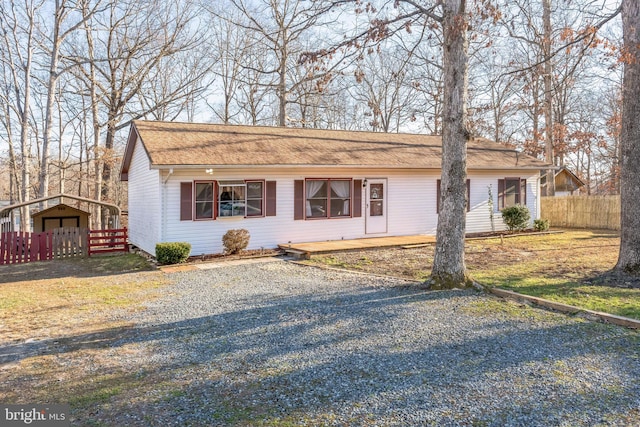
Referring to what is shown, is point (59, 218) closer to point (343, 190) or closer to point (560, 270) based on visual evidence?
point (343, 190)

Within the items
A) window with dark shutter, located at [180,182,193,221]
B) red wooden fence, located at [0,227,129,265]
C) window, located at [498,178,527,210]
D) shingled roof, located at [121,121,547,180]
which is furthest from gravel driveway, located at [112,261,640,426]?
window, located at [498,178,527,210]

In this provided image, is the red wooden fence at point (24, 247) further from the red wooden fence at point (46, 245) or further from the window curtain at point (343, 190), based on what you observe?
the window curtain at point (343, 190)

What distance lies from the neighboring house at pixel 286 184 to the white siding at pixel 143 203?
0.03 metres

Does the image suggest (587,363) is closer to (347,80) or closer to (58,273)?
(58,273)

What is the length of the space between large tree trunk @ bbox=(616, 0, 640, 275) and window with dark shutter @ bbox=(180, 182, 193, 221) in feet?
31.2

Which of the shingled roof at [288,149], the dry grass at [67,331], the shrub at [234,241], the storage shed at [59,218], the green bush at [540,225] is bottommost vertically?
the dry grass at [67,331]

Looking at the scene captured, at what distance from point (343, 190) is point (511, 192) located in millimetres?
7436

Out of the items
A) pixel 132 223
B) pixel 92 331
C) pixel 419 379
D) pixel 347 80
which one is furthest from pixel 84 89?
pixel 419 379

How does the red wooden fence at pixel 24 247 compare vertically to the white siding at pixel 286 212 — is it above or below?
below

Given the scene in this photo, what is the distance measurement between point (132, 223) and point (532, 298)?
12.8 metres

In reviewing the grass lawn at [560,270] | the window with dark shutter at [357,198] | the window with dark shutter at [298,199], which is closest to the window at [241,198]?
the window with dark shutter at [298,199]

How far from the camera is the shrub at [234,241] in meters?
11.4

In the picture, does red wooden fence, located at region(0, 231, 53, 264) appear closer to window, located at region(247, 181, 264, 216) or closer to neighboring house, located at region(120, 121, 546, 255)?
neighboring house, located at region(120, 121, 546, 255)

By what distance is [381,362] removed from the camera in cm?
434
